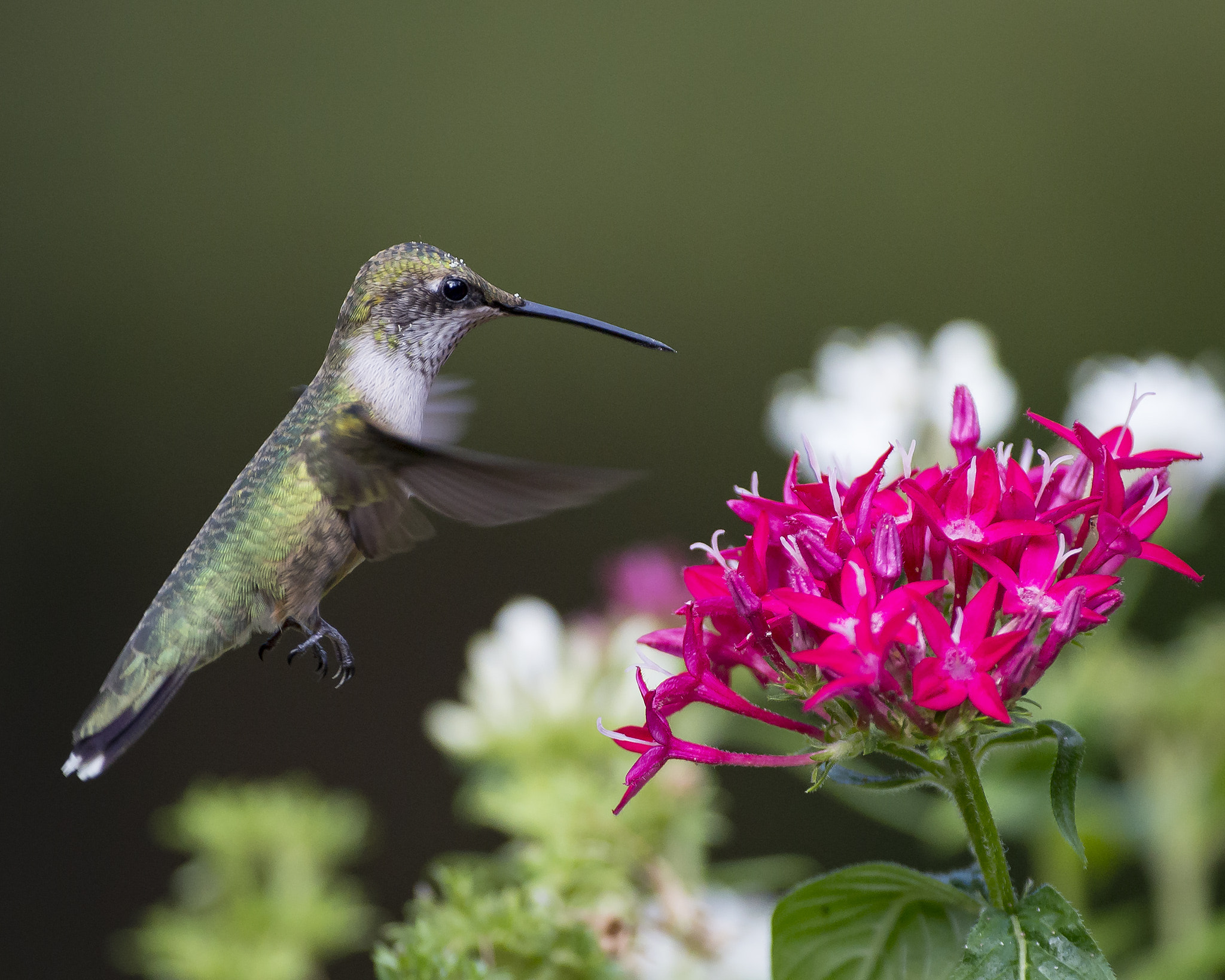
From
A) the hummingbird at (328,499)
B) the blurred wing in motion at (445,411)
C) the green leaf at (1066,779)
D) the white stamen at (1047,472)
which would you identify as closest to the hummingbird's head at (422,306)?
the hummingbird at (328,499)

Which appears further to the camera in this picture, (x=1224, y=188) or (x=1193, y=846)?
(x=1224, y=188)

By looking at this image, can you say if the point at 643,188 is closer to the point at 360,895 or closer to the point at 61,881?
the point at 61,881

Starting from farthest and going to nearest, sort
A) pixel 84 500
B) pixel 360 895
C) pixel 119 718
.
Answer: pixel 84 500, pixel 360 895, pixel 119 718

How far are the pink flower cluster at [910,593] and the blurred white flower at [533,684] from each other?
33cm

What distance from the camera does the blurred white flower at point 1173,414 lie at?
115cm

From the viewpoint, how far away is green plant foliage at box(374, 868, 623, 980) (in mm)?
655

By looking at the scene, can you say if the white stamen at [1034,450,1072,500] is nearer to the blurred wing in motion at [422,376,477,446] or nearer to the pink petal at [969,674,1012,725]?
the pink petal at [969,674,1012,725]

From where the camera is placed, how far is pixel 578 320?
86 cm

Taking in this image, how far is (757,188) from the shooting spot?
15.5 feet

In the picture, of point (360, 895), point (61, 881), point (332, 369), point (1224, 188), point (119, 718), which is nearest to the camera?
point (119, 718)

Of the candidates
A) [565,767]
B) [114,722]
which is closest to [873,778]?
[565,767]

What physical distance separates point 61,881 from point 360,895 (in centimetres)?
262

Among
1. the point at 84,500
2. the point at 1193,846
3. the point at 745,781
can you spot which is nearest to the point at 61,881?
the point at 84,500

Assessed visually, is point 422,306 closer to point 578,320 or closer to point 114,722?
point 578,320
